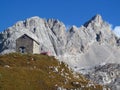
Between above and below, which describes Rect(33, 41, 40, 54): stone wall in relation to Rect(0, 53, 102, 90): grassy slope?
above

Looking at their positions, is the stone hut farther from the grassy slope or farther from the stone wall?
the grassy slope

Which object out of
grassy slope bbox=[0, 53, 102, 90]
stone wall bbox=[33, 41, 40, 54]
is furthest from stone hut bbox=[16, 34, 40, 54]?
grassy slope bbox=[0, 53, 102, 90]

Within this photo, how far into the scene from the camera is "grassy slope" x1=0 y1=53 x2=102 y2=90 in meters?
69.4

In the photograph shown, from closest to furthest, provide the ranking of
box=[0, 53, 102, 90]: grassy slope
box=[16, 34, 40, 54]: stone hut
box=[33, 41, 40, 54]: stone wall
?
box=[0, 53, 102, 90]: grassy slope < box=[16, 34, 40, 54]: stone hut < box=[33, 41, 40, 54]: stone wall

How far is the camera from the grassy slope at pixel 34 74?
69438 mm

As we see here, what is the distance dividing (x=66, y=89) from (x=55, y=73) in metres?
8.19

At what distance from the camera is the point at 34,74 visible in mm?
74500

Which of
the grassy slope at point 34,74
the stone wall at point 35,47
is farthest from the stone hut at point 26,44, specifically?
the grassy slope at point 34,74

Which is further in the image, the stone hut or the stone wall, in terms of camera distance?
the stone wall

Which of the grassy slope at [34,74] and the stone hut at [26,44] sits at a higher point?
the stone hut at [26,44]

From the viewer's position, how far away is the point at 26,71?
75188 mm

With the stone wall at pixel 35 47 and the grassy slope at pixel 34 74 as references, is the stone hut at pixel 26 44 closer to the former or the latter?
the stone wall at pixel 35 47

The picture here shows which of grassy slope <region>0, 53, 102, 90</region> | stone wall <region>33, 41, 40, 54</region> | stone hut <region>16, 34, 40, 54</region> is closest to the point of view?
grassy slope <region>0, 53, 102, 90</region>

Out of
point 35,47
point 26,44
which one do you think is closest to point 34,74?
point 26,44
